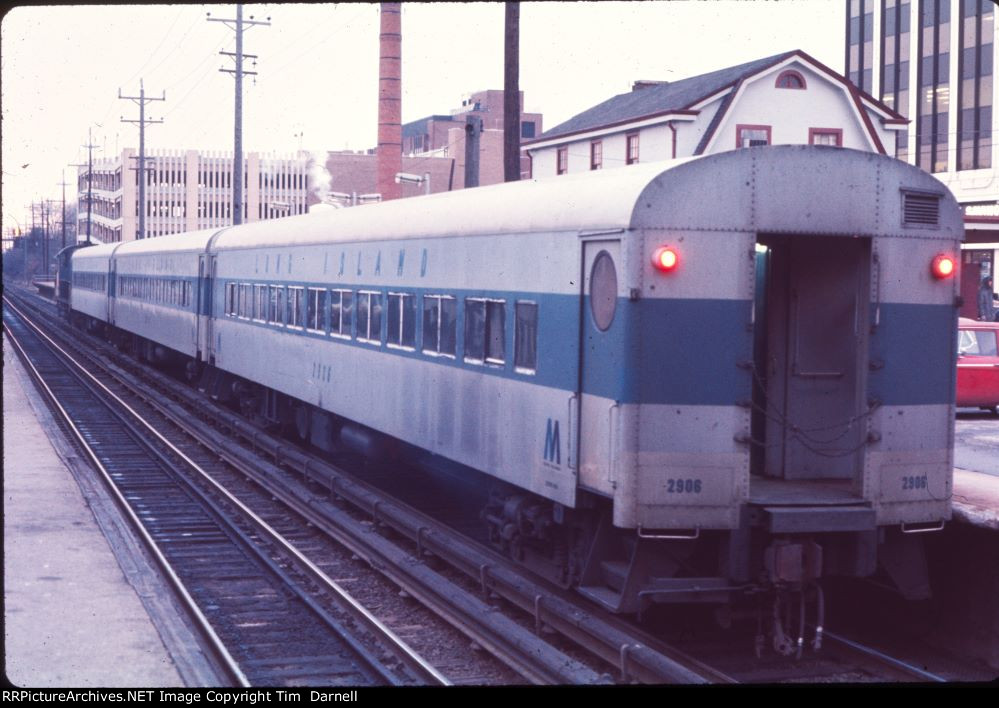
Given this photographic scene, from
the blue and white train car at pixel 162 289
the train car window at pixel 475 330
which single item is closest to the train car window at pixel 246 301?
→ the blue and white train car at pixel 162 289

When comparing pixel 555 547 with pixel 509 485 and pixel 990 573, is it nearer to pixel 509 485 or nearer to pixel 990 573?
pixel 509 485

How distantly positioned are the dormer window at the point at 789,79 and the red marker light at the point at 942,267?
35024 millimetres

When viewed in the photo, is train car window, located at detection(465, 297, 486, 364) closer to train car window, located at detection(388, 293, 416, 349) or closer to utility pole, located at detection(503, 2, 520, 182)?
train car window, located at detection(388, 293, 416, 349)

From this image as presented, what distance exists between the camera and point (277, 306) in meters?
19.1

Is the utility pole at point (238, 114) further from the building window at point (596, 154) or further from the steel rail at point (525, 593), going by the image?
the steel rail at point (525, 593)

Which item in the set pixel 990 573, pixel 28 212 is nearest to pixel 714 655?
pixel 990 573

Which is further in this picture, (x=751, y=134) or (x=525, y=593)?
(x=751, y=134)

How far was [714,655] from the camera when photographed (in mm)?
9055

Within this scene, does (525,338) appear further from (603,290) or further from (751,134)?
(751,134)

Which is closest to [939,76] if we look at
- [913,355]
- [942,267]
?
[942,267]

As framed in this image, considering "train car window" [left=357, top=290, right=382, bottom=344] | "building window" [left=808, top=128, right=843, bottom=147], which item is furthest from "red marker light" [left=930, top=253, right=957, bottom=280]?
"building window" [left=808, top=128, right=843, bottom=147]

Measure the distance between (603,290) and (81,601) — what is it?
16.1ft

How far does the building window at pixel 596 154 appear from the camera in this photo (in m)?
45.2

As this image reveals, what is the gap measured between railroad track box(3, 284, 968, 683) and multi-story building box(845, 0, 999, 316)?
3505 cm
